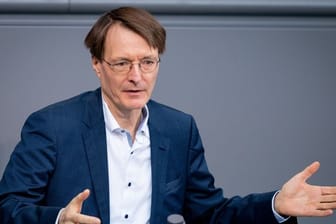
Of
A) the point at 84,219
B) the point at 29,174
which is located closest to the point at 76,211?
the point at 84,219

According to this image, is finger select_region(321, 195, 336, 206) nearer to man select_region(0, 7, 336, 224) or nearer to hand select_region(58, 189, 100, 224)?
man select_region(0, 7, 336, 224)

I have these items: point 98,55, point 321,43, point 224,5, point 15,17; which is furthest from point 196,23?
point 98,55

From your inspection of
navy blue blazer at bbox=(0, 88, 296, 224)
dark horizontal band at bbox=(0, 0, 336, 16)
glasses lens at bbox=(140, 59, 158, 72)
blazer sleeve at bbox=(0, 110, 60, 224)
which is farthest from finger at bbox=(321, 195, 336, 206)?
dark horizontal band at bbox=(0, 0, 336, 16)

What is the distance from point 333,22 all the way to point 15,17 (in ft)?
4.32

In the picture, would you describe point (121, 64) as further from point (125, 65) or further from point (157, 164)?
point (157, 164)

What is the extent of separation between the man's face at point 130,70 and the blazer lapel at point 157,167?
0.52ft

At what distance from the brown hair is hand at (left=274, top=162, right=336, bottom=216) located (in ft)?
1.75

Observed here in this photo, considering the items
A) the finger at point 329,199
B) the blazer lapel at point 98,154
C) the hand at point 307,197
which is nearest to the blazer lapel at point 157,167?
the blazer lapel at point 98,154

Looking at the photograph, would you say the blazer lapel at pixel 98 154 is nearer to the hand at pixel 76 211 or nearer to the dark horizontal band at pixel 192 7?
the hand at pixel 76 211

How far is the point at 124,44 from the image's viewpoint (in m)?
1.74

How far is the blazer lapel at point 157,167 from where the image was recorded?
1882 millimetres

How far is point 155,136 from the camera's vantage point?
6.30 ft

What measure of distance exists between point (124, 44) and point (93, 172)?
380mm

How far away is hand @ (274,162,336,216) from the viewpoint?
1734 mm
